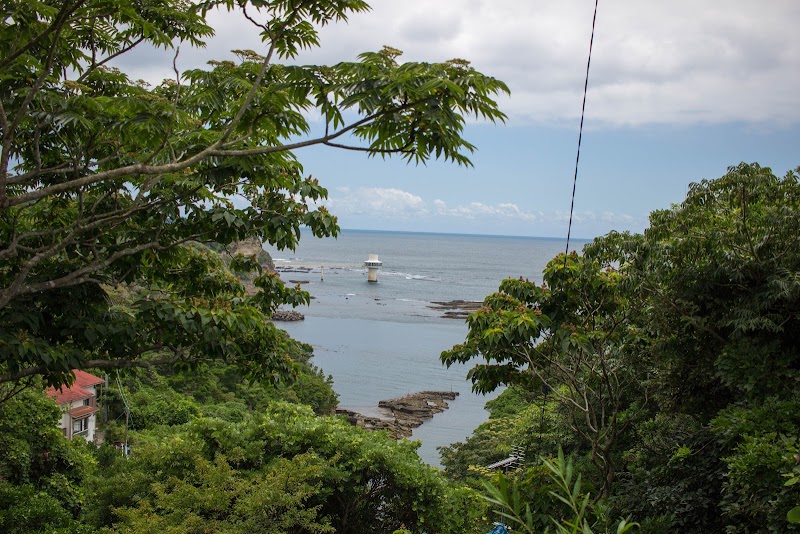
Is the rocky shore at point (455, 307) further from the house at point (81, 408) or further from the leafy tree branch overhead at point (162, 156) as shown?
the leafy tree branch overhead at point (162, 156)

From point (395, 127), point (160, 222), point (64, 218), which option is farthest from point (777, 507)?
point (64, 218)

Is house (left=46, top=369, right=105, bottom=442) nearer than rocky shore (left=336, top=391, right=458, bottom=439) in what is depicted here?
Yes

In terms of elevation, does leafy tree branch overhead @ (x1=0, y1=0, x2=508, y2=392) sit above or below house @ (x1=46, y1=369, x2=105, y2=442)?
above

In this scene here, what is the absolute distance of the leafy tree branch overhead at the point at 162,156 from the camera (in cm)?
403

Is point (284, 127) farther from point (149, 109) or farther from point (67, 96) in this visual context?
point (67, 96)

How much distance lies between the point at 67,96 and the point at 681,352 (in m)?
6.45

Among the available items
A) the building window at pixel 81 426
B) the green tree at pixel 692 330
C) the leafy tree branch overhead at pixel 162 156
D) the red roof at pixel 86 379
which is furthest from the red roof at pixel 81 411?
the green tree at pixel 692 330

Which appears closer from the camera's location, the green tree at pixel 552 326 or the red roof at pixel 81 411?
the green tree at pixel 552 326

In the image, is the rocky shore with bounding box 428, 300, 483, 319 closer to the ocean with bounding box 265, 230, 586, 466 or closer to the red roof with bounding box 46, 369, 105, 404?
the ocean with bounding box 265, 230, 586, 466

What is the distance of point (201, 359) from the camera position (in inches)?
260

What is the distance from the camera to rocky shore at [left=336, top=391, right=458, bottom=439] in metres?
32.7

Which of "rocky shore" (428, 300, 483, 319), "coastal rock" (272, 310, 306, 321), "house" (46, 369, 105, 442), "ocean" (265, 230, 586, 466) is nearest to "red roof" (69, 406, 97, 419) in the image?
"house" (46, 369, 105, 442)

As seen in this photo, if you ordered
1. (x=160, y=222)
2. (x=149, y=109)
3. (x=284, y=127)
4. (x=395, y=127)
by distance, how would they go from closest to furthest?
1. (x=395, y=127)
2. (x=149, y=109)
3. (x=284, y=127)
4. (x=160, y=222)

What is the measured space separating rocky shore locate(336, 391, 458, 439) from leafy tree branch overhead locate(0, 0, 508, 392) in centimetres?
2534
